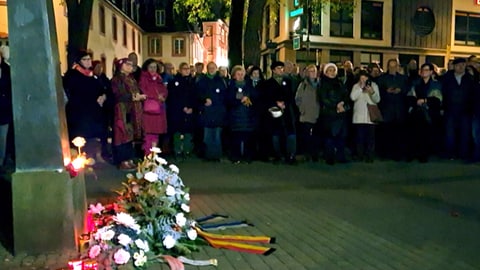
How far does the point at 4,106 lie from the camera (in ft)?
33.6

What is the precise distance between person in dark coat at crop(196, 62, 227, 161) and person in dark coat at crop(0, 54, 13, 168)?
3.47 meters

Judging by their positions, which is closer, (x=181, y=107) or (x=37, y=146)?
(x=37, y=146)

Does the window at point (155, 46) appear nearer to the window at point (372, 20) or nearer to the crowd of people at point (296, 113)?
the window at point (372, 20)

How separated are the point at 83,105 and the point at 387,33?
96.2 ft

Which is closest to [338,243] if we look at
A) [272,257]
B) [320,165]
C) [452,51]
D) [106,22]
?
[272,257]

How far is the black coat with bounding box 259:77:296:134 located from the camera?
11555mm

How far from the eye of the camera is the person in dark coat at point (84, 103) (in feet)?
32.7

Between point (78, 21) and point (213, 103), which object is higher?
point (78, 21)

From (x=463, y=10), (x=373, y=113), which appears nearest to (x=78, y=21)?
(x=373, y=113)

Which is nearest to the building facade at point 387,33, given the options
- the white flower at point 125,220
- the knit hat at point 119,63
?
the knit hat at point 119,63

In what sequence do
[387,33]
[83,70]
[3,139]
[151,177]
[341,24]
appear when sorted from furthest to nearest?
[387,33]
[341,24]
[3,139]
[83,70]
[151,177]

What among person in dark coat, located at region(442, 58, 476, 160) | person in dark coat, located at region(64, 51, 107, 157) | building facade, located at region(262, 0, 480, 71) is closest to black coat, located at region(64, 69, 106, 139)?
person in dark coat, located at region(64, 51, 107, 157)

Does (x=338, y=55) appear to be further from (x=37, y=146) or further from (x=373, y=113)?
(x=37, y=146)

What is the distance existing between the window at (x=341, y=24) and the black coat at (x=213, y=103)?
24792 mm
